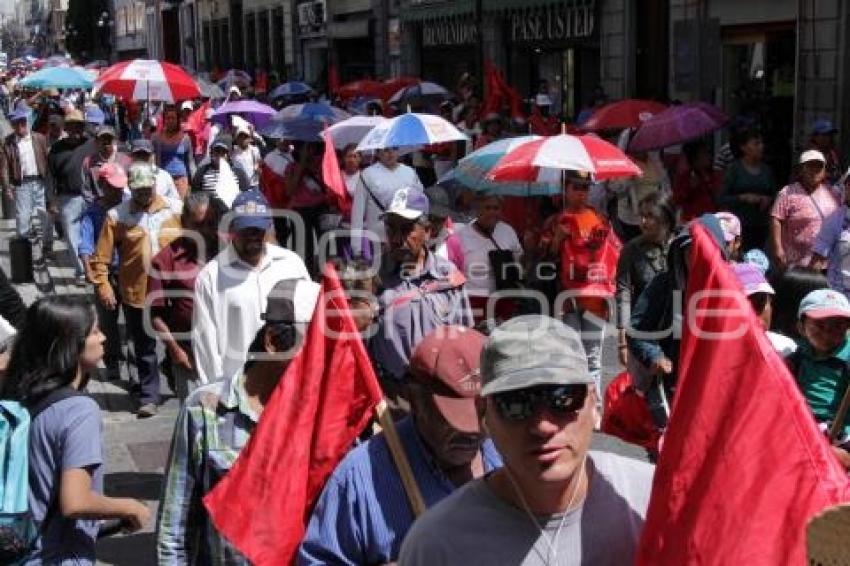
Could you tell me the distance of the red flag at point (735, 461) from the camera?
7.77ft

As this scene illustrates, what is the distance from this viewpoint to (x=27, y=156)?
1441 cm

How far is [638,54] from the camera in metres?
20.7

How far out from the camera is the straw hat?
1.87 meters

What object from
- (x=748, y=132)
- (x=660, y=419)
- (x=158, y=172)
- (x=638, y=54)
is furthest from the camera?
(x=638, y=54)

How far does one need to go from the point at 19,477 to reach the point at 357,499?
46.5 inches

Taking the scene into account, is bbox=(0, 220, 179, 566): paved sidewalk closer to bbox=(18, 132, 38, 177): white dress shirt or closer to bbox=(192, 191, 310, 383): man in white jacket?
bbox=(192, 191, 310, 383): man in white jacket

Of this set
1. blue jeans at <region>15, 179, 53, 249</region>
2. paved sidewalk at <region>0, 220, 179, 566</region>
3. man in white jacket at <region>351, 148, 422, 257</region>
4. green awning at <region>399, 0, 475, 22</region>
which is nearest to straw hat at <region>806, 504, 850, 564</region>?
paved sidewalk at <region>0, 220, 179, 566</region>

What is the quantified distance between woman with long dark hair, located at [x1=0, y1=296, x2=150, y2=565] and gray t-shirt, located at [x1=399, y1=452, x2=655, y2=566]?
149 cm

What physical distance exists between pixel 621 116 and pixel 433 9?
15831 millimetres

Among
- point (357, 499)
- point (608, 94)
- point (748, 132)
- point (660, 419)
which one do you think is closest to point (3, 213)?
point (608, 94)

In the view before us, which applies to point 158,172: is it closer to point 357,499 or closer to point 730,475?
point 357,499

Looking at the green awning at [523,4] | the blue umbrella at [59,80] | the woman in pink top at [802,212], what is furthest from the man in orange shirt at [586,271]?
the green awning at [523,4]

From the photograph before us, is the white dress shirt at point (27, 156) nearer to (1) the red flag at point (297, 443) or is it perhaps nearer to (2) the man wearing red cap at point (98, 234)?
(2) the man wearing red cap at point (98, 234)

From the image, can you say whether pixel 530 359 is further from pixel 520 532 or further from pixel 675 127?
pixel 675 127
